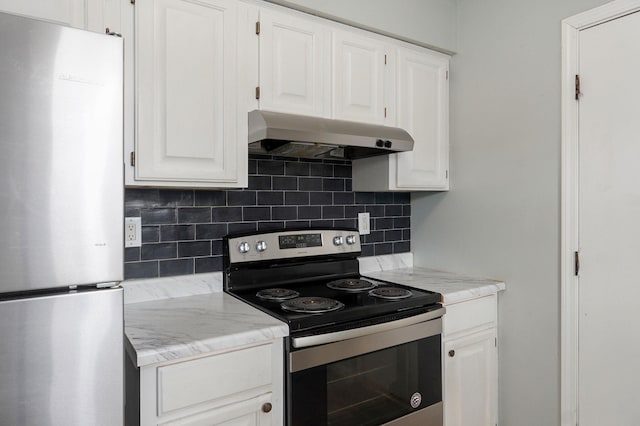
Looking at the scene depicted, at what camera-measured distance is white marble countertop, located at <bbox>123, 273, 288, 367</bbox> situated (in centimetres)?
Answer: 123

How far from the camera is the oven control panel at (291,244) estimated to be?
6.23 ft

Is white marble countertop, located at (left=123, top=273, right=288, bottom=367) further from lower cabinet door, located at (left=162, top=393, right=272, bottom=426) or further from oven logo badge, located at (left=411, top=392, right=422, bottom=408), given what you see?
oven logo badge, located at (left=411, top=392, right=422, bottom=408)

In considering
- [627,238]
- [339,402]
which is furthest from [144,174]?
[627,238]

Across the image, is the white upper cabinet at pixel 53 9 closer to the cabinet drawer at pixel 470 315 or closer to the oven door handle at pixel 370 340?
the oven door handle at pixel 370 340

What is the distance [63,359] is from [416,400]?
4.55ft

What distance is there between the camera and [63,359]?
889 mm

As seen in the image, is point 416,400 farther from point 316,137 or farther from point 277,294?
point 316,137

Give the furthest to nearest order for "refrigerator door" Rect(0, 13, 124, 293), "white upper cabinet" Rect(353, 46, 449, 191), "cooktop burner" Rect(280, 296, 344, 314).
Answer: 1. "white upper cabinet" Rect(353, 46, 449, 191)
2. "cooktop burner" Rect(280, 296, 344, 314)
3. "refrigerator door" Rect(0, 13, 124, 293)

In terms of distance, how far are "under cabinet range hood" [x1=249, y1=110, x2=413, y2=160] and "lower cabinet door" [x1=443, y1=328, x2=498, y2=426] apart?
1.00m

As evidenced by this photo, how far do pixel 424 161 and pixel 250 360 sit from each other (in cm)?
145

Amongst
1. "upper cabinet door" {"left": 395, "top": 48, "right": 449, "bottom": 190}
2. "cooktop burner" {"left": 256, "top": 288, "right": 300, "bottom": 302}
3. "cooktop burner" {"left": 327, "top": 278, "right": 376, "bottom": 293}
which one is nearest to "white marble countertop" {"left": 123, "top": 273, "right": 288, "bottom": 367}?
"cooktop burner" {"left": 256, "top": 288, "right": 300, "bottom": 302}

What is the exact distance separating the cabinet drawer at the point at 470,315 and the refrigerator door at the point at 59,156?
1.49 meters

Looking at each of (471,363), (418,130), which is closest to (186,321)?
(471,363)

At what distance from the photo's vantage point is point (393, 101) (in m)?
2.14
